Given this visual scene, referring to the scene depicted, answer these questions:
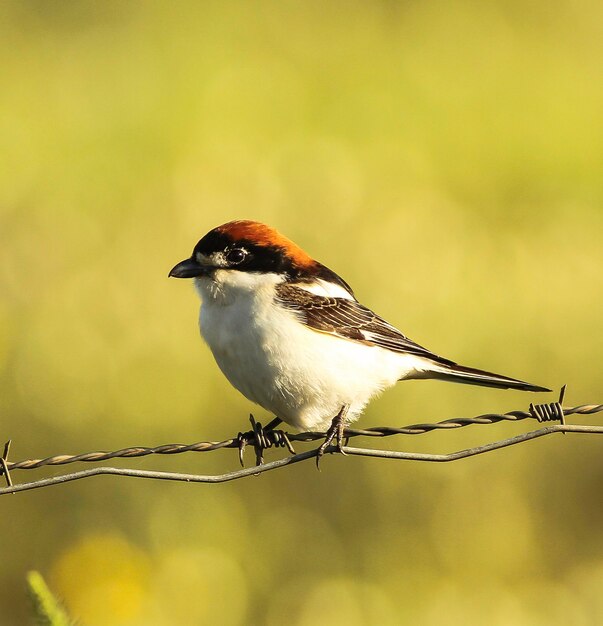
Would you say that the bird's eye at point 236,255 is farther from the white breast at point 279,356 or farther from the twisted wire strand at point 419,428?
the twisted wire strand at point 419,428

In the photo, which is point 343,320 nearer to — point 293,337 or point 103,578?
point 293,337

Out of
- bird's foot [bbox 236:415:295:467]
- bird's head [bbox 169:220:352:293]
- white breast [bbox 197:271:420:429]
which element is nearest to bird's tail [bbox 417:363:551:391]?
white breast [bbox 197:271:420:429]

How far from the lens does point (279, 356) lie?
407 cm

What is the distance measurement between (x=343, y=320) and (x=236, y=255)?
53cm

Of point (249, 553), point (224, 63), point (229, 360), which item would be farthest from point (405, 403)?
point (224, 63)

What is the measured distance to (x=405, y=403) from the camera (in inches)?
270

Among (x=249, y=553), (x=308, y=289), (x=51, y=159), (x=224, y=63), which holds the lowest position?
(x=249, y=553)

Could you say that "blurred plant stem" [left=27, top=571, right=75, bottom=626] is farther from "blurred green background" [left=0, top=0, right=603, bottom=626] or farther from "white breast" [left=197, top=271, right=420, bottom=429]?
"blurred green background" [left=0, top=0, right=603, bottom=626]

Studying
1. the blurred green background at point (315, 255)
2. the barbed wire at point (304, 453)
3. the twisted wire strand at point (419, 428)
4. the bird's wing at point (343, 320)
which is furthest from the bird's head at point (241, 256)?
the blurred green background at point (315, 255)

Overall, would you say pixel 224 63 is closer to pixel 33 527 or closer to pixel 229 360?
pixel 33 527

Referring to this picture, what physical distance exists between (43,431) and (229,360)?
2834 millimetres

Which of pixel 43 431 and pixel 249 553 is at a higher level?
pixel 43 431

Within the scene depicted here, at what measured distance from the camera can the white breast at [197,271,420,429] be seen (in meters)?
4.09

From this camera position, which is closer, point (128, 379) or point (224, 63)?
point (128, 379)
